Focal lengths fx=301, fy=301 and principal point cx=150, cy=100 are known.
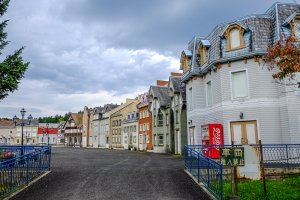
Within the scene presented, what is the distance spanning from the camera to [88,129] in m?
82.0

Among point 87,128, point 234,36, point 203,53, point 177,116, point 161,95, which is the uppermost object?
point 234,36

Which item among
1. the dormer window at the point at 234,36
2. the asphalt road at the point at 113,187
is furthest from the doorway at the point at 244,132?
the asphalt road at the point at 113,187

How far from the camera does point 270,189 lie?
42.1 feet

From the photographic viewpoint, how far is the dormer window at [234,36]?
2212 centimetres

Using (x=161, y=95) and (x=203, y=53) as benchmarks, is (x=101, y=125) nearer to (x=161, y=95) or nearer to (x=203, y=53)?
(x=161, y=95)

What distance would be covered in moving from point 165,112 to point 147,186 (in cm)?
2957

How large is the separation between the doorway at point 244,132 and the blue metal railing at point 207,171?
616cm

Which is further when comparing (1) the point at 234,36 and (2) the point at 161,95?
(2) the point at 161,95

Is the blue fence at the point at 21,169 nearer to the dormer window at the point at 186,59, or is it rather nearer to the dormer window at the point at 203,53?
the dormer window at the point at 203,53

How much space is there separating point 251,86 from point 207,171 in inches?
426

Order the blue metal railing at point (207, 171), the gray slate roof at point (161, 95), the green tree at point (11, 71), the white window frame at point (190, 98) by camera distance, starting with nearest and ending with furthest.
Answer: the blue metal railing at point (207, 171) → the green tree at point (11, 71) → the white window frame at point (190, 98) → the gray slate roof at point (161, 95)

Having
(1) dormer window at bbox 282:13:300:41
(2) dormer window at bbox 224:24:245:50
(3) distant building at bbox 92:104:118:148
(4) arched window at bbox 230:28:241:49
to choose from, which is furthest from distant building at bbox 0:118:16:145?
(1) dormer window at bbox 282:13:300:41

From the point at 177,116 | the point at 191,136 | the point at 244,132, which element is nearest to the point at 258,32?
the point at 244,132

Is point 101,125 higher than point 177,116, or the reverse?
point 101,125
